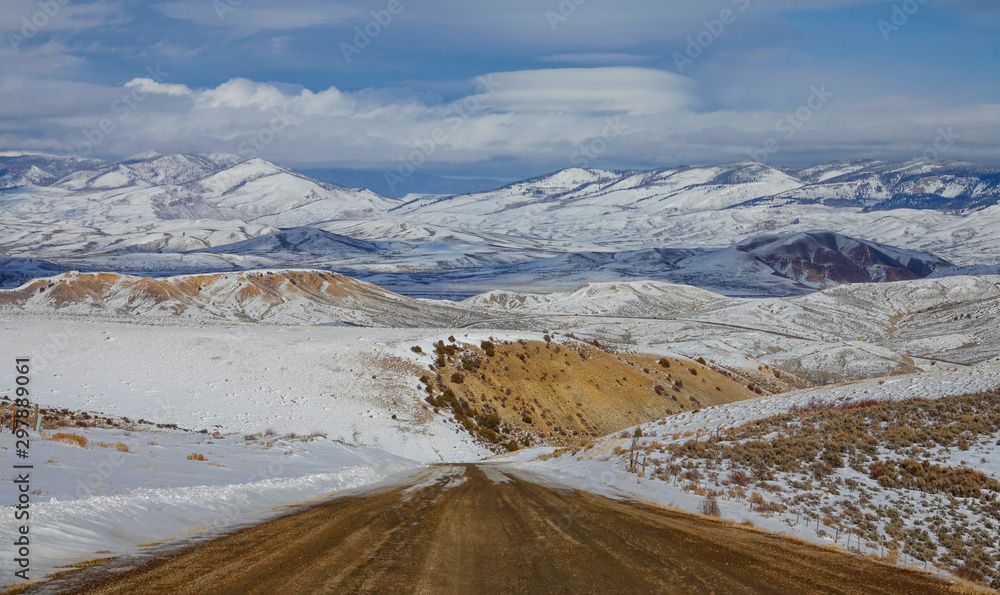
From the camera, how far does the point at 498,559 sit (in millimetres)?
9609

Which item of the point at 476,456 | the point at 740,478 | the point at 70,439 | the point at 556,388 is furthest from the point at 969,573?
the point at 556,388

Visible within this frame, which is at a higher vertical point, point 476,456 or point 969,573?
point 969,573

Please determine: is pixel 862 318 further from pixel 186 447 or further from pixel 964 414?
pixel 186 447

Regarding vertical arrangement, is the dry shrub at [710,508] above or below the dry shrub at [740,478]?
below

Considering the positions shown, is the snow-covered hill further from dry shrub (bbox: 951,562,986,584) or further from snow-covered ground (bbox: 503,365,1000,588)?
dry shrub (bbox: 951,562,986,584)

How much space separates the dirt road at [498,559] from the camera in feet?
27.1


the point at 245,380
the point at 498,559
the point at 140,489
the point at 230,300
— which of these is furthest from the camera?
the point at 230,300

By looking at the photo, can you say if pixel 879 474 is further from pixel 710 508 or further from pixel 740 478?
pixel 710 508

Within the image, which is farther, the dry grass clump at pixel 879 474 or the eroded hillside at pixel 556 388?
the eroded hillside at pixel 556 388

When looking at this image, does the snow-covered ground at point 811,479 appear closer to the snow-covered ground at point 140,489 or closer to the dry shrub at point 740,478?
the dry shrub at point 740,478

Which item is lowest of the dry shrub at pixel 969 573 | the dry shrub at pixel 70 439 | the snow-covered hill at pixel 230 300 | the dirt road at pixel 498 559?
the dry shrub at pixel 969 573

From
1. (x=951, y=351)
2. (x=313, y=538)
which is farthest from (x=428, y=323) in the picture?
(x=313, y=538)

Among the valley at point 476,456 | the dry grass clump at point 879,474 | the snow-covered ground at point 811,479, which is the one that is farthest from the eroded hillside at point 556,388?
the dry grass clump at point 879,474

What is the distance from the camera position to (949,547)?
12.0 m
